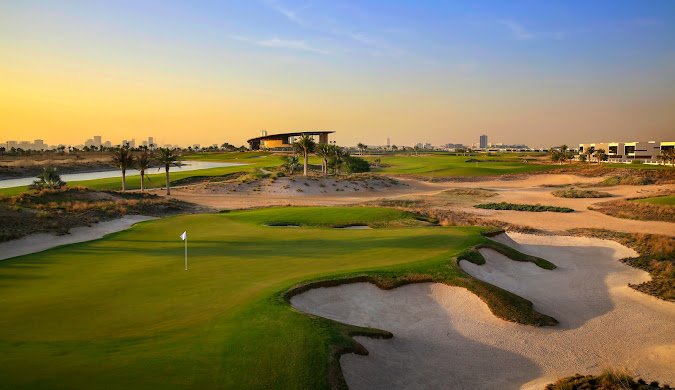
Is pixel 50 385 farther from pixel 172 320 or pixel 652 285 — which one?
pixel 652 285

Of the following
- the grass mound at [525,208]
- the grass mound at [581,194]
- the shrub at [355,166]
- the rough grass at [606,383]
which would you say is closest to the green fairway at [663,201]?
the grass mound at [525,208]

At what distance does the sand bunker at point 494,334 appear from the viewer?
12555 millimetres

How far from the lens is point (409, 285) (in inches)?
707

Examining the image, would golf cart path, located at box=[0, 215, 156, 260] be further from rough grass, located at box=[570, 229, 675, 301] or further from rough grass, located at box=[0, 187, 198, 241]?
rough grass, located at box=[570, 229, 675, 301]

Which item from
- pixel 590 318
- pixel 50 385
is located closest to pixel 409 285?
pixel 590 318

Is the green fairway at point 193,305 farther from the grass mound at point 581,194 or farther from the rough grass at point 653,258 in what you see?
the grass mound at point 581,194

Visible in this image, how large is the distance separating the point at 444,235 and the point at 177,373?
19413 millimetres

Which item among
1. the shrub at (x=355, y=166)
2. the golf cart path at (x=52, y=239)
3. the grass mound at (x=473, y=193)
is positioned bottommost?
the grass mound at (x=473, y=193)

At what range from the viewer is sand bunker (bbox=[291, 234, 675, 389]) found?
12.6m

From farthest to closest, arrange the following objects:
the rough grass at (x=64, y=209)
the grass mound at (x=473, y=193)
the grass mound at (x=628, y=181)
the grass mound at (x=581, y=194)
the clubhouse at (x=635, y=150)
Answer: the clubhouse at (x=635, y=150) < the grass mound at (x=628, y=181) < the grass mound at (x=473, y=193) < the grass mound at (x=581, y=194) < the rough grass at (x=64, y=209)

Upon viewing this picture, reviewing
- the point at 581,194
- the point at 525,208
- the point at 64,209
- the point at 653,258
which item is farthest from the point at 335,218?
the point at 581,194

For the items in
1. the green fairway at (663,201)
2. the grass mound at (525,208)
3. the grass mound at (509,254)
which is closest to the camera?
the grass mound at (509,254)

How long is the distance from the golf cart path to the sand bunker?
675 inches

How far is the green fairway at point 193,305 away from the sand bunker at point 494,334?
0.90m
